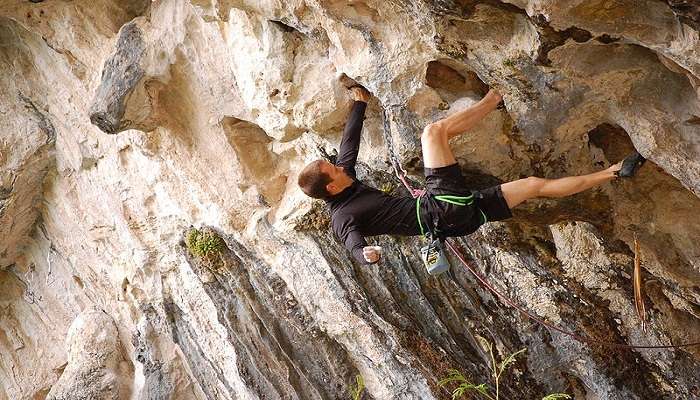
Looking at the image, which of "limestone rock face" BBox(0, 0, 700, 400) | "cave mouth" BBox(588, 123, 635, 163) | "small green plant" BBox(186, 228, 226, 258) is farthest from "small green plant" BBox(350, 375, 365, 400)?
"cave mouth" BBox(588, 123, 635, 163)

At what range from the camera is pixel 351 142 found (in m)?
5.80

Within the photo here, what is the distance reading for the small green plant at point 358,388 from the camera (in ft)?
23.6

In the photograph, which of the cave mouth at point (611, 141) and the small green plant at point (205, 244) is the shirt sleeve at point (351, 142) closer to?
the cave mouth at point (611, 141)

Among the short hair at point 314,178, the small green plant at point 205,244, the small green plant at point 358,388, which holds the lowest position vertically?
the small green plant at point 358,388

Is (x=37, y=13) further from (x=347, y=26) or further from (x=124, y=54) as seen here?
(x=347, y=26)

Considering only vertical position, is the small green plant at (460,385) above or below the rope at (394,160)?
below

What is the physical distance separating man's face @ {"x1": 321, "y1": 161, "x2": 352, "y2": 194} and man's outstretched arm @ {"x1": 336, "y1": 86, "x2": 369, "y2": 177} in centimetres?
12

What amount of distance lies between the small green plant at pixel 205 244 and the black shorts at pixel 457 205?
310cm

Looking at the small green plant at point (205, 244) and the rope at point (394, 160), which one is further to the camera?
the small green plant at point (205, 244)

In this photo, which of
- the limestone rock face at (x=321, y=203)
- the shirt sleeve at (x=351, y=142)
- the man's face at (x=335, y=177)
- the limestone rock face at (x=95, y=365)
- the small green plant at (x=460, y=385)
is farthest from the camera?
the limestone rock face at (x=95, y=365)

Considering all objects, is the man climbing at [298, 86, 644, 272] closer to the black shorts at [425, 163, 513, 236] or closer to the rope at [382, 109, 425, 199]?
the black shorts at [425, 163, 513, 236]

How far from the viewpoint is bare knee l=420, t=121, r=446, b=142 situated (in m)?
5.32

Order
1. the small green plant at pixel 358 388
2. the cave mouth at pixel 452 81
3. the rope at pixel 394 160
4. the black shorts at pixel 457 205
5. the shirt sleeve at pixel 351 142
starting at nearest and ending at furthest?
the black shorts at pixel 457 205, the shirt sleeve at pixel 351 142, the cave mouth at pixel 452 81, the rope at pixel 394 160, the small green plant at pixel 358 388

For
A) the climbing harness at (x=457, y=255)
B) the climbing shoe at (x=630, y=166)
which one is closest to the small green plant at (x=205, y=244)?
the climbing harness at (x=457, y=255)
